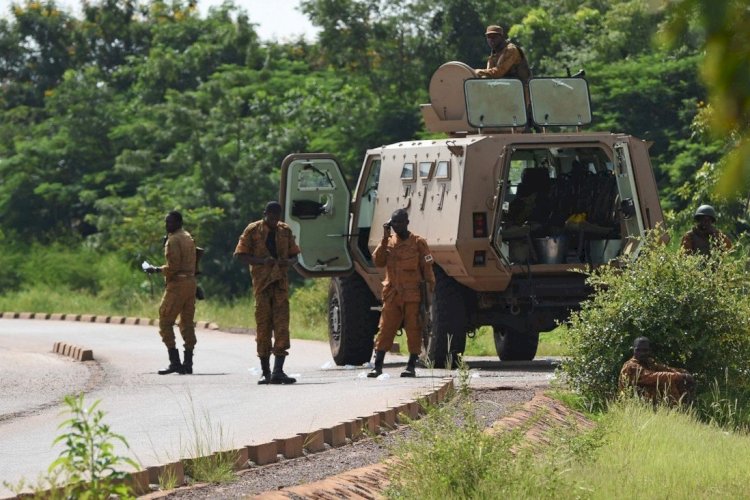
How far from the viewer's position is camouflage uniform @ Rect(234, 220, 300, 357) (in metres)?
17.1

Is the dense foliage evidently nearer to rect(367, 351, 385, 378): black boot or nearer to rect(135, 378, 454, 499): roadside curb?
rect(367, 351, 385, 378): black boot

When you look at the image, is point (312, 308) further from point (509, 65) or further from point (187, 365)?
point (509, 65)

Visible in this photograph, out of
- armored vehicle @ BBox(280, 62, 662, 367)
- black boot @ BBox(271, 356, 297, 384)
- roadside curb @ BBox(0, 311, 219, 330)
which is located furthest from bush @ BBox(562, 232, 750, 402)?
roadside curb @ BBox(0, 311, 219, 330)

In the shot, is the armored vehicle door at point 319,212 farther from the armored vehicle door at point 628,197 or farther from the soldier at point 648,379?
the soldier at point 648,379

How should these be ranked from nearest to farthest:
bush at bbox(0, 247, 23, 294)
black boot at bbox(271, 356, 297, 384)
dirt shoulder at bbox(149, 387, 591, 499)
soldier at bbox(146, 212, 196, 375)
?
dirt shoulder at bbox(149, 387, 591, 499), black boot at bbox(271, 356, 297, 384), soldier at bbox(146, 212, 196, 375), bush at bbox(0, 247, 23, 294)

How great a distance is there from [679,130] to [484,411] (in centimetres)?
2338

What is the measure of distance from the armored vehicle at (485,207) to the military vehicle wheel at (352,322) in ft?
0.05

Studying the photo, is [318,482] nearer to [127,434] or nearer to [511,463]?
[511,463]

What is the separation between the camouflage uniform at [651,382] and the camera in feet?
44.6

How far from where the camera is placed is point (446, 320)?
1817 centimetres

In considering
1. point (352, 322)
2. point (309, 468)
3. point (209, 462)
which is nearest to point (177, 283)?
point (352, 322)

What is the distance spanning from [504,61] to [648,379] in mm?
6605

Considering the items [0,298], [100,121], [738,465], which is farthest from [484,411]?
[100,121]

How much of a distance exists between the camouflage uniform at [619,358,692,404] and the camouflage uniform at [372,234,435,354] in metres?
3.68
